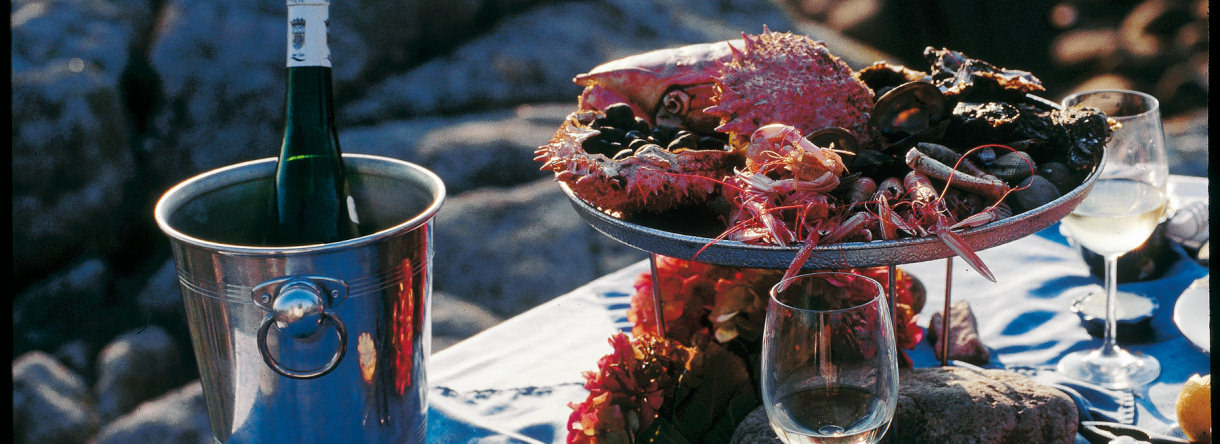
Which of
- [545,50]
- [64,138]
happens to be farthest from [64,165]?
[545,50]

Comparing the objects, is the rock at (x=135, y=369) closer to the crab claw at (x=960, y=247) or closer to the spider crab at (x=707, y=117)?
the spider crab at (x=707, y=117)

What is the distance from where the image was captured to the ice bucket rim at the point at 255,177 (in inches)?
23.1

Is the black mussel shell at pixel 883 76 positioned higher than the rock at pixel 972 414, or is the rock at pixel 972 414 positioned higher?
the black mussel shell at pixel 883 76

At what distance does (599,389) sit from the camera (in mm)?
720

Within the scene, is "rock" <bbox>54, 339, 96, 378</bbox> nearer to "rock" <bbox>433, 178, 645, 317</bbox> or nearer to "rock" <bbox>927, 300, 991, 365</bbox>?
"rock" <bbox>433, 178, 645, 317</bbox>

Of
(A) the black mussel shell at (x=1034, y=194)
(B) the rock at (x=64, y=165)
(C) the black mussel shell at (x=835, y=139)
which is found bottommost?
(B) the rock at (x=64, y=165)

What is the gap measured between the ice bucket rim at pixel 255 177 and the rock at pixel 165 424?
1.02m

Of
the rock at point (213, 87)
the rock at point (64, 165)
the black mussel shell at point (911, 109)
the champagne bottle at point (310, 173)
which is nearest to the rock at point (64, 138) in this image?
the rock at point (64, 165)


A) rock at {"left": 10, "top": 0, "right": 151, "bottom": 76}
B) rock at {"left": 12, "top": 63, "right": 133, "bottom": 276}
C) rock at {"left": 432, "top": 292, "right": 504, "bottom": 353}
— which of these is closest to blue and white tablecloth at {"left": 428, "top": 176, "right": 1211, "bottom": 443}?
rock at {"left": 432, "top": 292, "right": 504, "bottom": 353}

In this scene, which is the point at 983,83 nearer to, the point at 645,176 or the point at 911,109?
the point at 911,109

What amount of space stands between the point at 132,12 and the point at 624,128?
1.92m

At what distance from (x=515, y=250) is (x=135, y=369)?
843 millimetres

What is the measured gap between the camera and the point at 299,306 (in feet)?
1.95

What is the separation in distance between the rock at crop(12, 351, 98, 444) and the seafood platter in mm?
1414
